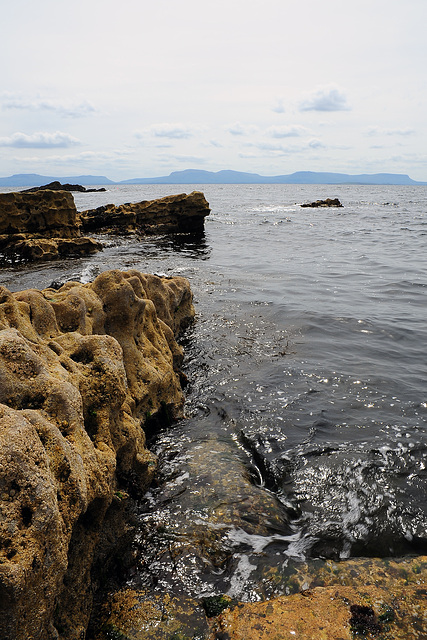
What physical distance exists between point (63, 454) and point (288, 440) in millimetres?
5206

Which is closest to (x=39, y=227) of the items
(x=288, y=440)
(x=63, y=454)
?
(x=288, y=440)

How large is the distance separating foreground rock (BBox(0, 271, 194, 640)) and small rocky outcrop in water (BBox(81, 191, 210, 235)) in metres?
33.2

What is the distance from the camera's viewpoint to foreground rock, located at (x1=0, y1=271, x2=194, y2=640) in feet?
10.5

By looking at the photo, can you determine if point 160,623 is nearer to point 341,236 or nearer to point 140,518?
point 140,518

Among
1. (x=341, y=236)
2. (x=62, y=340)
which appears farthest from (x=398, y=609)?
(x=341, y=236)

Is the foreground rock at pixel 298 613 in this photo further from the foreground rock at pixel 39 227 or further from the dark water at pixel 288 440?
the foreground rock at pixel 39 227

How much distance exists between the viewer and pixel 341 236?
3831 cm

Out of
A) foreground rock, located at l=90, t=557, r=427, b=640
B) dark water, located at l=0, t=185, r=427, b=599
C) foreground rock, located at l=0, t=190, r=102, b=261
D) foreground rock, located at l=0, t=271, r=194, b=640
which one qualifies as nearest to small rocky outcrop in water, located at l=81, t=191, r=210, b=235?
foreground rock, located at l=0, t=190, r=102, b=261

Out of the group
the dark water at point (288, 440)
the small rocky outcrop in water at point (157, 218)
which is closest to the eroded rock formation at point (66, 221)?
the small rocky outcrop in water at point (157, 218)

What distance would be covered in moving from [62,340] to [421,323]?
1273 centimetres

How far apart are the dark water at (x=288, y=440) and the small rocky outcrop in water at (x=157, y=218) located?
71.9 feet

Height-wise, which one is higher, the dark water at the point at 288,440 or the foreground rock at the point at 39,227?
the foreground rock at the point at 39,227

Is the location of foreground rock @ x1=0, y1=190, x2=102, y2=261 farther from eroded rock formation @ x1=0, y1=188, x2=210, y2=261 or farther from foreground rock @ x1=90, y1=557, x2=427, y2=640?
foreground rock @ x1=90, y1=557, x2=427, y2=640

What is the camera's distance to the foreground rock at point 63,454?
10.5 ft
